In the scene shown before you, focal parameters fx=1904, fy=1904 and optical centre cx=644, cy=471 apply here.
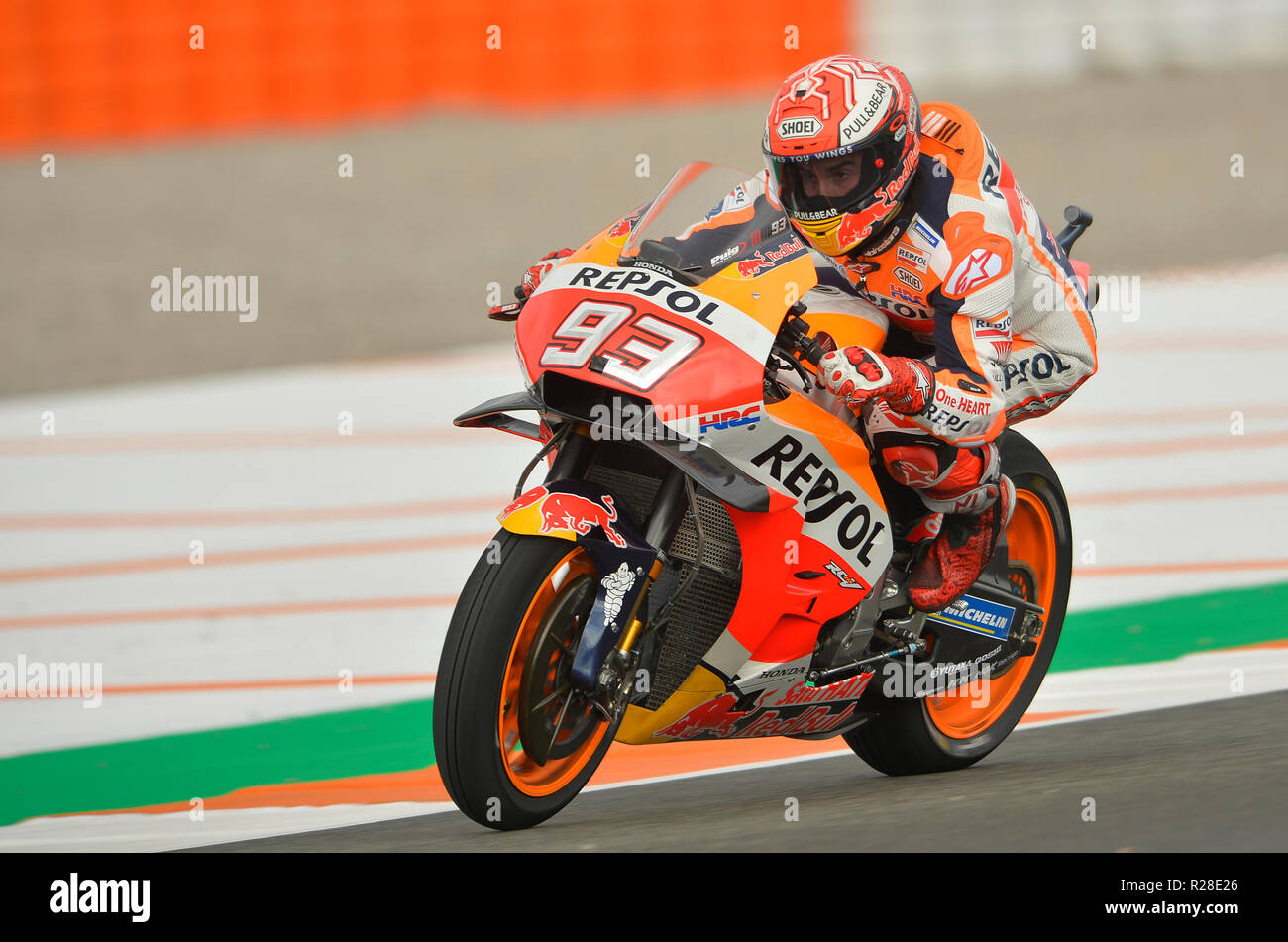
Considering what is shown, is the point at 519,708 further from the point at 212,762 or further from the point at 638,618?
the point at 212,762

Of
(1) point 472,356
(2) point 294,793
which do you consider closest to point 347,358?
(1) point 472,356

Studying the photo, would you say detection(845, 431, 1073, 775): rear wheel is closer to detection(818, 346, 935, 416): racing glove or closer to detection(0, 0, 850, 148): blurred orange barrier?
detection(818, 346, 935, 416): racing glove

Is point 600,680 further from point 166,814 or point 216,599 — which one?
point 216,599

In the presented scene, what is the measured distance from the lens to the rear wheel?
5.86m

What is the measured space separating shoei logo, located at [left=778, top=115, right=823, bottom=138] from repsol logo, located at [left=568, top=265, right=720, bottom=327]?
50 centimetres

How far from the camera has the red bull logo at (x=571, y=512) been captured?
15.0ft

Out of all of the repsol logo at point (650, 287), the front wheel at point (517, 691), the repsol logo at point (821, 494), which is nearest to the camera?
the front wheel at point (517, 691)

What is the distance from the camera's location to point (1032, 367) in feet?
18.1

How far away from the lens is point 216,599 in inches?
344

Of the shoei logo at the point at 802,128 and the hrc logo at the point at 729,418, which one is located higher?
the shoei logo at the point at 802,128

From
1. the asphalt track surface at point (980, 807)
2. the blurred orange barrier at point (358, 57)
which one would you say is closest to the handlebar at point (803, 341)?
the asphalt track surface at point (980, 807)

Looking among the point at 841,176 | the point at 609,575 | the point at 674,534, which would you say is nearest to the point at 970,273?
the point at 841,176

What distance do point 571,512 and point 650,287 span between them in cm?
62

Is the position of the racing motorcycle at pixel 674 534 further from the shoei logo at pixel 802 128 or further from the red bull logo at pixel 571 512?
the shoei logo at pixel 802 128
